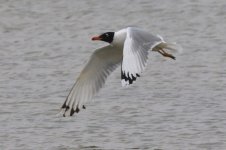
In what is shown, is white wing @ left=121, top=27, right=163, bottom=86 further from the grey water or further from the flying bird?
the grey water

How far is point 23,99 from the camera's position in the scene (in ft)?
35.5

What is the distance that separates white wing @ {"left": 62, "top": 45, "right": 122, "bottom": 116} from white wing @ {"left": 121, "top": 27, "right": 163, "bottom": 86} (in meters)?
0.53

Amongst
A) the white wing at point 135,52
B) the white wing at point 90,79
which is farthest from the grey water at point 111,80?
the white wing at point 135,52

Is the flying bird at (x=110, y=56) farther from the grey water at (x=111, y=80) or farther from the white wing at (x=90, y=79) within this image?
the grey water at (x=111, y=80)

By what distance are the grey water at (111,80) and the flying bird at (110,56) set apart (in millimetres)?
369

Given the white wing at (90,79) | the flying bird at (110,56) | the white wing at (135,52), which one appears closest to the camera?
the white wing at (135,52)

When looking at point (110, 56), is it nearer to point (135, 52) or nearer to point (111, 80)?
point (135, 52)

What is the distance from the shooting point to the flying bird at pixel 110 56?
8242mm

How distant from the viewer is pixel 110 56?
906 cm

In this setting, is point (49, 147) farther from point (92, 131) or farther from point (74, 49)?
point (74, 49)

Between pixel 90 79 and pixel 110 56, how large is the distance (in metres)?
0.31

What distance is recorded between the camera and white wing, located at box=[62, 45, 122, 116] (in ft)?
29.7

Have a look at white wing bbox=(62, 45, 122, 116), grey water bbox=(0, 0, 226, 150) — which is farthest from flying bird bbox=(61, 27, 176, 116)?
grey water bbox=(0, 0, 226, 150)

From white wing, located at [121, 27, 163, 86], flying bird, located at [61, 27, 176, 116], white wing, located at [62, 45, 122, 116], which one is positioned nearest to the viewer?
white wing, located at [121, 27, 163, 86]
